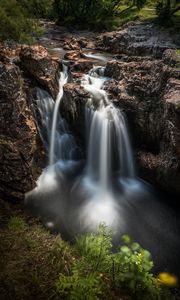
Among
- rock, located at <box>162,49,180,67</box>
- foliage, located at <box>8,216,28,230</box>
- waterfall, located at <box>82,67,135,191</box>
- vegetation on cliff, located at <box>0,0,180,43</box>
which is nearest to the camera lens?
foliage, located at <box>8,216,28,230</box>

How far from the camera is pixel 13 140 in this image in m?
9.21

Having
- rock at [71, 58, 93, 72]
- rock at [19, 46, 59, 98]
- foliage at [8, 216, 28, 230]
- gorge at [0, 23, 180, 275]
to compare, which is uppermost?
rock at [71, 58, 93, 72]

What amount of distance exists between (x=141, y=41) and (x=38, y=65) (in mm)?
13064

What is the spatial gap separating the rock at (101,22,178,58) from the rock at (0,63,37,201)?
13488mm

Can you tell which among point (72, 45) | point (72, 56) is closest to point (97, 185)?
point (72, 56)

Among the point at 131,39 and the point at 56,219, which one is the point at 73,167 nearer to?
the point at 56,219

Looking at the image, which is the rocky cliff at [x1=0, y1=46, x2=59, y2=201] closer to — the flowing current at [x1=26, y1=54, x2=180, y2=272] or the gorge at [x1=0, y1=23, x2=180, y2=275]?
the gorge at [x1=0, y1=23, x2=180, y2=275]

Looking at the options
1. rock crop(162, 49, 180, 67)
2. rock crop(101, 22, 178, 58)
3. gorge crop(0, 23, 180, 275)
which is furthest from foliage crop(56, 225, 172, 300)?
rock crop(101, 22, 178, 58)

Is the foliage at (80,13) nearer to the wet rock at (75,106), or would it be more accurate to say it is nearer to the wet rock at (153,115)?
the wet rock at (153,115)

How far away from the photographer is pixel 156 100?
35.3ft

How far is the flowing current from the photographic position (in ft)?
28.7

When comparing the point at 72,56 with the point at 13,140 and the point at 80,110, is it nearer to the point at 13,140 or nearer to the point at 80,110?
the point at 80,110

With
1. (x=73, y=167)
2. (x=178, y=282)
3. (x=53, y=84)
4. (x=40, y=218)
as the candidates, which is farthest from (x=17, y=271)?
(x=53, y=84)

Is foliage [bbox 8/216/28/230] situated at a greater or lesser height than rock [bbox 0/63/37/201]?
lesser
